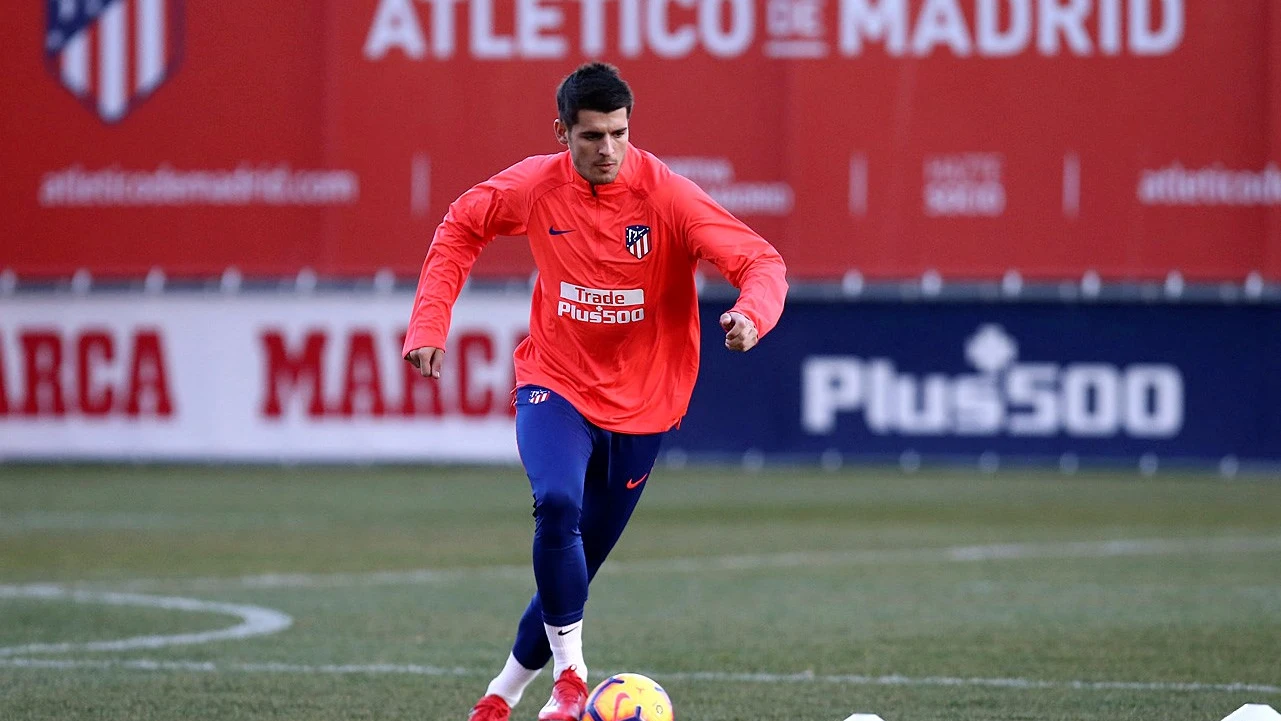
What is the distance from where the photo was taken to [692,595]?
10.9 meters

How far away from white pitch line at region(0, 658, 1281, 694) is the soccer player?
124 centimetres

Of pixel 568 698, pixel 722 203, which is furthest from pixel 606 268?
pixel 722 203

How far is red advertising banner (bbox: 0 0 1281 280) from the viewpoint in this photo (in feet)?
58.8

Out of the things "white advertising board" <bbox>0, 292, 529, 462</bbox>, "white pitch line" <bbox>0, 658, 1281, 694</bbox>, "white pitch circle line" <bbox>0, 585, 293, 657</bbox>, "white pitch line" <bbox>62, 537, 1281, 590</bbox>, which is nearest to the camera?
"white pitch line" <bbox>0, 658, 1281, 694</bbox>

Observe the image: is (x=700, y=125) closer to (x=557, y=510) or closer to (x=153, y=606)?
(x=153, y=606)

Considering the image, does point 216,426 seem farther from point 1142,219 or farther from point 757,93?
point 1142,219

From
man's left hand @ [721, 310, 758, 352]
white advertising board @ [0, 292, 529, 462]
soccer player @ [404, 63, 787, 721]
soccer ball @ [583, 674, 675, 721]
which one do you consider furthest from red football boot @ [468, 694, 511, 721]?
white advertising board @ [0, 292, 529, 462]

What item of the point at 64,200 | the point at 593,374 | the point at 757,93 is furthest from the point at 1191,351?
the point at 593,374

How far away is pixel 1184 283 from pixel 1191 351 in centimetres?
60

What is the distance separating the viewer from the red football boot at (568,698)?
659cm

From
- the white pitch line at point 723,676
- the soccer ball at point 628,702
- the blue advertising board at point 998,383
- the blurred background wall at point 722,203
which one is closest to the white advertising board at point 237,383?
the blurred background wall at point 722,203

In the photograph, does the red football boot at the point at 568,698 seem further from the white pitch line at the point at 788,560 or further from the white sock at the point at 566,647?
the white pitch line at the point at 788,560

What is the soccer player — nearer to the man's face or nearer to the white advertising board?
the man's face

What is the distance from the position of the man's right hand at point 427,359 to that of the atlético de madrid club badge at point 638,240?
28.0 inches
